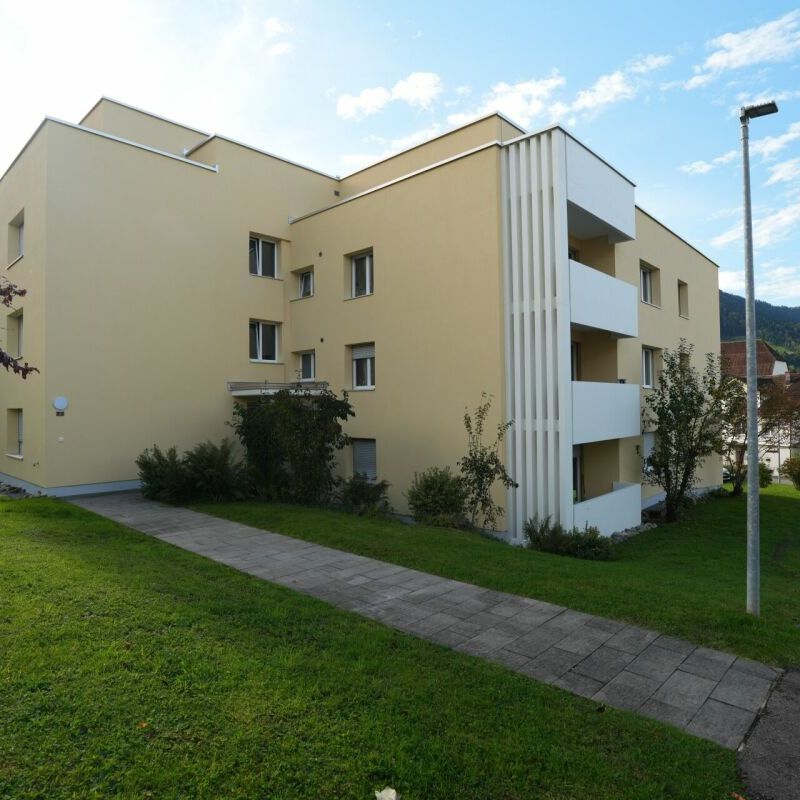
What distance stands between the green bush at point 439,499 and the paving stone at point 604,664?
626 centimetres

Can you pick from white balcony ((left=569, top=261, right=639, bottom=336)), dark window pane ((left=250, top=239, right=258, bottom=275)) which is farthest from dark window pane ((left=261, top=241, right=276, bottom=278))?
white balcony ((left=569, top=261, right=639, bottom=336))

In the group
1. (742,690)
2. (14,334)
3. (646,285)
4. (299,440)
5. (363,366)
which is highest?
(646,285)

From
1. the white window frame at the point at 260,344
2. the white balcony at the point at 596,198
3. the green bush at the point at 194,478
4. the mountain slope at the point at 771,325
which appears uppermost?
the mountain slope at the point at 771,325

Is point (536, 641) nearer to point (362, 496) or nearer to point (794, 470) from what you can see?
point (362, 496)

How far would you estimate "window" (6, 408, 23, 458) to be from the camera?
15477 mm

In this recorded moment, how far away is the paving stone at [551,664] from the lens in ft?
14.2

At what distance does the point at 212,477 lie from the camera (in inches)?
499

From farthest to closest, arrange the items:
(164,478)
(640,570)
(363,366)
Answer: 1. (363,366)
2. (164,478)
3. (640,570)

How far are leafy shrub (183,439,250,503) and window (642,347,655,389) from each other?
12092 millimetres

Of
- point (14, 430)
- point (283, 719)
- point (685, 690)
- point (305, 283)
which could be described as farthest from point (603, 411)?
point (14, 430)

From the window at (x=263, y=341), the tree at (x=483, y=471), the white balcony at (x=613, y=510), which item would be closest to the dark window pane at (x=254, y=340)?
the window at (x=263, y=341)

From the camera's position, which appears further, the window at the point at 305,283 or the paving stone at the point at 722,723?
the window at the point at 305,283

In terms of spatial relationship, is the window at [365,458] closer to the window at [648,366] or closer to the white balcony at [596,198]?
the white balcony at [596,198]

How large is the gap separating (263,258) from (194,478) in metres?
7.65
